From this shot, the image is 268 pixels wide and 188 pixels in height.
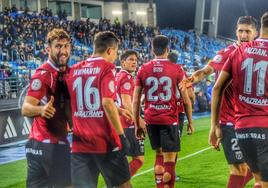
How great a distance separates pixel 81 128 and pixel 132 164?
291 cm

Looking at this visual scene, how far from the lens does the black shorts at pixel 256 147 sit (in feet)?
13.1

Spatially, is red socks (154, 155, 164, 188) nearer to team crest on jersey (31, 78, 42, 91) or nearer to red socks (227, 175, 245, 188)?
red socks (227, 175, 245, 188)

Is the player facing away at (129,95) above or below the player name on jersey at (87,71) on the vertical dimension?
below

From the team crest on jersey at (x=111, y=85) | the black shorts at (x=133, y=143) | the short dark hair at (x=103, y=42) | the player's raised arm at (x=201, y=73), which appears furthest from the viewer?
the black shorts at (x=133, y=143)

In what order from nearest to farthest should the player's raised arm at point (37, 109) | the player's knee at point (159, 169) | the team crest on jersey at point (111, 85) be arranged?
the player's raised arm at point (37, 109)
the team crest on jersey at point (111, 85)
the player's knee at point (159, 169)

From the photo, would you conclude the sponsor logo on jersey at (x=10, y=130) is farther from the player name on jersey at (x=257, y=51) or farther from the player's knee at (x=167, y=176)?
the player name on jersey at (x=257, y=51)

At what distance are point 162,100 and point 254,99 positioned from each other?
8.74 feet

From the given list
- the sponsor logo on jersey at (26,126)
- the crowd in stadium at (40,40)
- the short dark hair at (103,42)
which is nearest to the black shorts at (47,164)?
the short dark hair at (103,42)

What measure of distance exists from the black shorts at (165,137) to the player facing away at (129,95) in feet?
1.44

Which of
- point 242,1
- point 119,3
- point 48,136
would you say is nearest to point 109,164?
point 48,136

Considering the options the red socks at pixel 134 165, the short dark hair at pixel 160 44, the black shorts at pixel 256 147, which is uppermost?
the short dark hair at pixel 160 44

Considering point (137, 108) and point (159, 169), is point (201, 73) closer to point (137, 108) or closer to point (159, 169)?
point (137, 108)

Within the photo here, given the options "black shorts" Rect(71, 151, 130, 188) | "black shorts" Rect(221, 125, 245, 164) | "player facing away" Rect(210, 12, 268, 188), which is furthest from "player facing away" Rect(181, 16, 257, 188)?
"black shorts" Rect(71, 151, 130, 188)

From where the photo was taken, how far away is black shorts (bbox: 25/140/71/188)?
4699 millimetres
